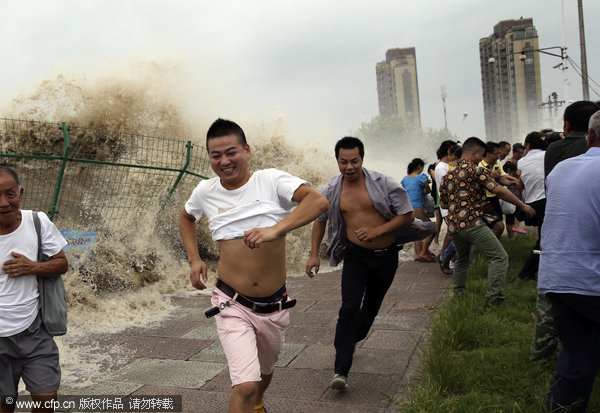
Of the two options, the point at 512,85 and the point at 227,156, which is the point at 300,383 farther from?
the point at 512,85

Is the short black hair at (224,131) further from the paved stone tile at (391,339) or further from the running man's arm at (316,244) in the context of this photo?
the paved stone tile at (391,339)

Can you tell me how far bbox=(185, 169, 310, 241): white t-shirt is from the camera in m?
2.87

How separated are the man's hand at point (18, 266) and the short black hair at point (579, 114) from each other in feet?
11.8

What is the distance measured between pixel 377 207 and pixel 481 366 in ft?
4.36

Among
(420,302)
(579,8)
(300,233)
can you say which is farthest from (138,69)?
(579,8)

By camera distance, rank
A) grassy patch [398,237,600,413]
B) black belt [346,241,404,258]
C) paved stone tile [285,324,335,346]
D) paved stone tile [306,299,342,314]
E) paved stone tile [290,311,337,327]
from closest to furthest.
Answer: grassy patch [398,237,600,413], black belt [346,241,404,258], paved stone tile [285,324,335,346], paved stone tile [290,311,337,327], paved stone tile [306,299,342,314]

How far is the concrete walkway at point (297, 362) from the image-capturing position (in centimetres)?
362

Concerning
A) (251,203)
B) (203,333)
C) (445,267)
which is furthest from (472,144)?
(251,203)

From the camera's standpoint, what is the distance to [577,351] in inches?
103

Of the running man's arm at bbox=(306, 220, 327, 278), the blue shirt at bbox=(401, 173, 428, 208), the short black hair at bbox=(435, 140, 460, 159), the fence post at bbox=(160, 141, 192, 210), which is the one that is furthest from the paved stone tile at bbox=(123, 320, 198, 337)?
the blue shirt at bbox=(401, 173, 428, 208)

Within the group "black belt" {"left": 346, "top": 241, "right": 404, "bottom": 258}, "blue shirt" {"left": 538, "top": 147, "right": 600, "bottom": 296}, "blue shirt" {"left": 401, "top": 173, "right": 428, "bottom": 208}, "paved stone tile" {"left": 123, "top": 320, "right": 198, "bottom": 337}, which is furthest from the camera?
"blue shirt" {"left": 401, "top": 173, "right": 428, "bottom": 208}

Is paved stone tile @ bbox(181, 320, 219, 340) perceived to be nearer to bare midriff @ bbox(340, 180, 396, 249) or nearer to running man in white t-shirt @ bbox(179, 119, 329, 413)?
bare midriff @ bbox(340, 180, 396, 249)

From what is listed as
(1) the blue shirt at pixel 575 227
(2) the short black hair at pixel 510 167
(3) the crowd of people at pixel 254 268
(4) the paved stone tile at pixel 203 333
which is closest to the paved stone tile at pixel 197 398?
(3) the crowd of people at pixel 254 268

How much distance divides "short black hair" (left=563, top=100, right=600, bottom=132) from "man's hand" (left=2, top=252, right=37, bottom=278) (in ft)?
11.8
